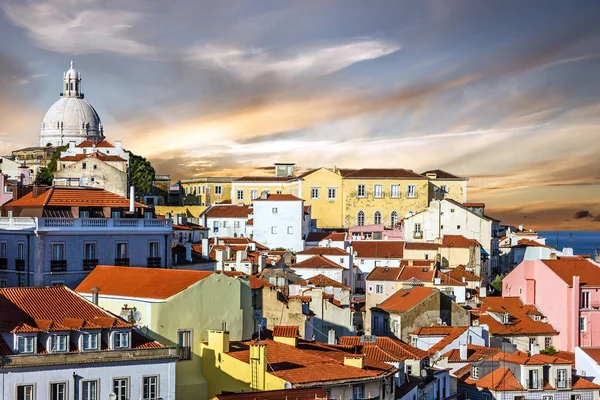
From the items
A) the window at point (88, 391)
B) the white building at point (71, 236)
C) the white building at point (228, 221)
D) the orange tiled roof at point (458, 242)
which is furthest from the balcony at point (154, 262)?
the white building at point (228, 221)

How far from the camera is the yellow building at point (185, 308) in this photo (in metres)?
28.2

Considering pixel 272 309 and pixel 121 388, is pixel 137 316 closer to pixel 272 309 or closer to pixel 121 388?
pixel 121 388

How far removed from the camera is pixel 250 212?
91875 mm

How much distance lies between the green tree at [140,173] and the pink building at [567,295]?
1603 inches

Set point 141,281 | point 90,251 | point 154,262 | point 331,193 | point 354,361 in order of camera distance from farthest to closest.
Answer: point 331,193 → point 154,262 → point 90,251 → point 141,281 → point 354,361

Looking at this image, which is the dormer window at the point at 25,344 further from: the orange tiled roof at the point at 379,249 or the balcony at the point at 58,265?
the orange tiled roof at the point at 379,249

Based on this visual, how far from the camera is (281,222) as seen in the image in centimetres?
8406

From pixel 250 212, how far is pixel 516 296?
3239cm

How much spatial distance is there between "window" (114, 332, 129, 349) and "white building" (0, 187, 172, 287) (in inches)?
426

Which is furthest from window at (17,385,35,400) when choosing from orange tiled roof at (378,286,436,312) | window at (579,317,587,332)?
window at (579,317,587,332)

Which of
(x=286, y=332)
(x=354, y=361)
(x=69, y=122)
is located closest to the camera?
(x=354, y=361)

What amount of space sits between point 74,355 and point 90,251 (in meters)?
12.8

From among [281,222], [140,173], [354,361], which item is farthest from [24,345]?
[140,173]

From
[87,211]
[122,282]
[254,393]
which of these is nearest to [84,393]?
[254,393]
